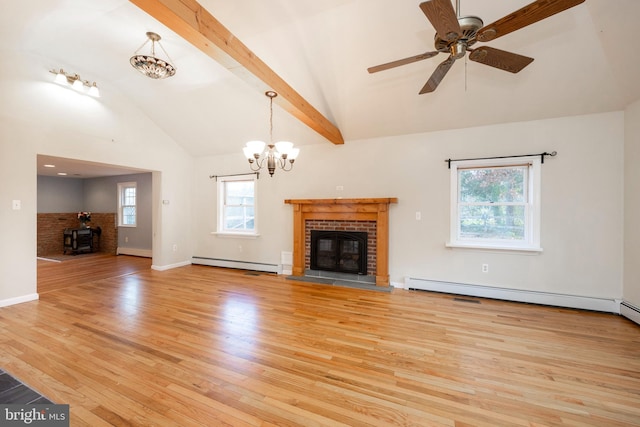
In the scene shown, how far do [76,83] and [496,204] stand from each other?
647cm

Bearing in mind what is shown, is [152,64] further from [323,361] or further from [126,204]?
[126,204]

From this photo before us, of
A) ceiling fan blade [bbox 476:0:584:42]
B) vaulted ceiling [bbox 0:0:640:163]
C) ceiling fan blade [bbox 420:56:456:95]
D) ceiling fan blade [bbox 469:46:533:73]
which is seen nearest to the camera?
ceiling fan blade [bbox 476:0:584:42]

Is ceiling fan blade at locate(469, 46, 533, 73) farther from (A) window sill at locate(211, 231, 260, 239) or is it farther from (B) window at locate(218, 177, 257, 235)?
(A) window sill at locate(211, 231, 260, 239)

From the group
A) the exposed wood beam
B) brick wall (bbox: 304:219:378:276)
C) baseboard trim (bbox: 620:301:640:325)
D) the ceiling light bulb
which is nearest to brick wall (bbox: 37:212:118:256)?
the ceiling light bulb

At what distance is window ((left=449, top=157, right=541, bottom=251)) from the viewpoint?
3674mm

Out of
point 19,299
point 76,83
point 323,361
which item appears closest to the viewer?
point 323,361

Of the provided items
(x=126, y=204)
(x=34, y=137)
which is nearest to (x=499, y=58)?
(x=34, y=137)

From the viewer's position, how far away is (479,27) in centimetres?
179

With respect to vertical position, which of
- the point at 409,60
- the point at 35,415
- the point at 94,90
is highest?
the point at 94,90

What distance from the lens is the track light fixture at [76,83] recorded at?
3.82 metres

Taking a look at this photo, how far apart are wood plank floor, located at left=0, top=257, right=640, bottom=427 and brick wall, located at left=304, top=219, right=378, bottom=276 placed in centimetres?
90

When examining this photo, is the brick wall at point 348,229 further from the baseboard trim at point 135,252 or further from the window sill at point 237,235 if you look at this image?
the baseboard trim at point 135,252

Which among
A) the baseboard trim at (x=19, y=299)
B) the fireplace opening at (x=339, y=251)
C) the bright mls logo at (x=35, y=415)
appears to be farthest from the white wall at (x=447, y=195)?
the bright mls logo at (x=35, y=415)

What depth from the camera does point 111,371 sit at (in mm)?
2074
